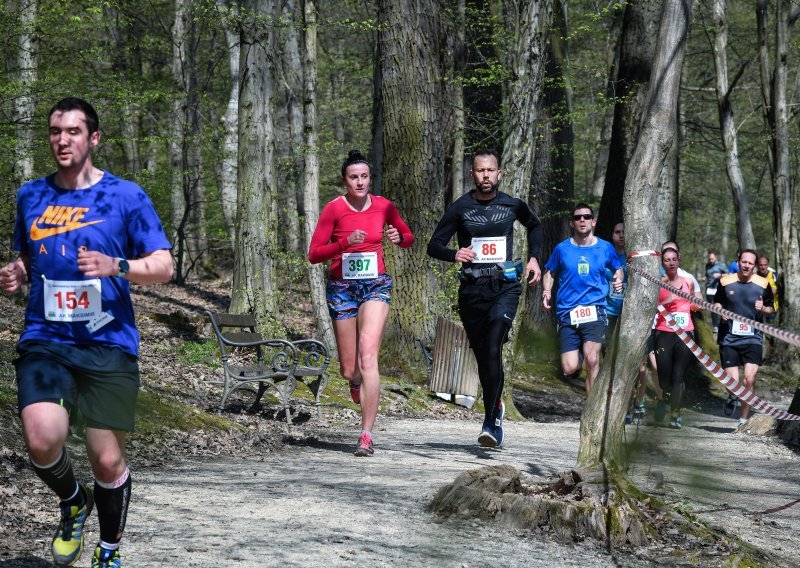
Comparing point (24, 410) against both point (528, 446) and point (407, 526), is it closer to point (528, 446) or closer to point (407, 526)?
point (407, 526)

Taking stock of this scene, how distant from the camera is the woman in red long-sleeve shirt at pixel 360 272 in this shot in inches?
310

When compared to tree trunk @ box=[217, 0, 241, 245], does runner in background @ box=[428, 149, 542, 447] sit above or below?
below

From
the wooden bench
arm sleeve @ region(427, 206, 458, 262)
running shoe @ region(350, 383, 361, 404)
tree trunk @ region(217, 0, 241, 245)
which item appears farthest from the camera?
tree trunk @ region(217, 0, 241, 245)

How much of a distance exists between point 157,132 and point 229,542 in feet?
86.4

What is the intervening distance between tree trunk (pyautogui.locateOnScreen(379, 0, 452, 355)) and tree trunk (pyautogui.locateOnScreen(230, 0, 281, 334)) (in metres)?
1.55

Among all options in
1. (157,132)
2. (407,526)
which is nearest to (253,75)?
(407,526)

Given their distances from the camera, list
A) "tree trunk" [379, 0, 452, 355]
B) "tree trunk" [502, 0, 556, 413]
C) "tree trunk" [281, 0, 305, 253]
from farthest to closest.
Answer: "tree trunk" [281, 0, 305, 253]
"tree trunk" [379, 0, 452, 355]
"tree trunk" [502, 0, 556, 413]

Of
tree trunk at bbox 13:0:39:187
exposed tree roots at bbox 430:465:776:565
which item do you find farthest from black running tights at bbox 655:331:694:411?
tree trunk at bbox 13:0:39:187

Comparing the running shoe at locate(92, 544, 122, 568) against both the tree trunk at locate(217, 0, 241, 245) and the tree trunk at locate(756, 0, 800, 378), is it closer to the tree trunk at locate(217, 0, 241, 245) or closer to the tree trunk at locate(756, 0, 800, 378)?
the tree trunk at locate(756, 0, 800, 378)

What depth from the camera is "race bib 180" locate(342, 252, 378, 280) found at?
7844 millimetres

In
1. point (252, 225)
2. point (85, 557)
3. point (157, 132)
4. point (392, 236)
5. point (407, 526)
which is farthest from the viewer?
point (157, 132)

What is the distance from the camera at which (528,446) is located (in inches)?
364

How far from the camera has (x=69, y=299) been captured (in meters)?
3.86

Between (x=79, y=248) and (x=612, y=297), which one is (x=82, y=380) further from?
(x=612, y=297)
